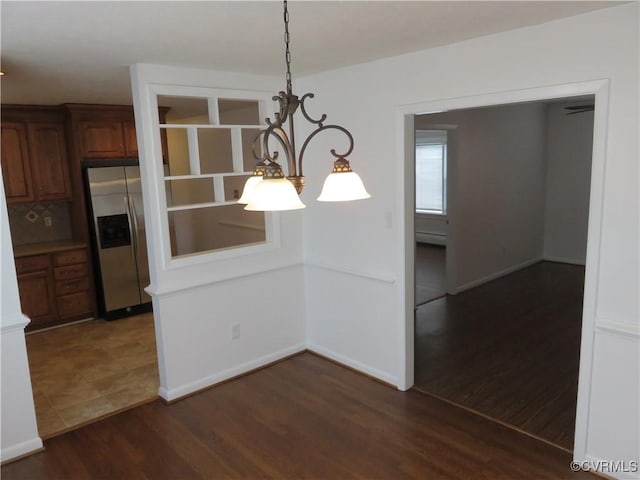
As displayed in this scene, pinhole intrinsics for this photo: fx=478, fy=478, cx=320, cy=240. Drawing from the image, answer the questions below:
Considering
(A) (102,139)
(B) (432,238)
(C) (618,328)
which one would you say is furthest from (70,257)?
(B) (432,238)

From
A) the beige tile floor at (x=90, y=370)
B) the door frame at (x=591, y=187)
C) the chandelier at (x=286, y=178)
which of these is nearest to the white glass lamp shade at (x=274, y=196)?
the chandelier at (x=286, y=178)

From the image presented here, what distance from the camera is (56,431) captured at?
3.18m

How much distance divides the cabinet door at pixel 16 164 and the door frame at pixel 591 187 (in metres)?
3.95

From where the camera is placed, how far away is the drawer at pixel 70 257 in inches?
199

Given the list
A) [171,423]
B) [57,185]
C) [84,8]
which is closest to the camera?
[84,8]

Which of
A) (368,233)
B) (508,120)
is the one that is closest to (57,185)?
(368,233)

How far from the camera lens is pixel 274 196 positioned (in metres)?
1.60

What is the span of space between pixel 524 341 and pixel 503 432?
5.30 feet

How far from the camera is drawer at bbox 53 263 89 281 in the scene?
199 inches

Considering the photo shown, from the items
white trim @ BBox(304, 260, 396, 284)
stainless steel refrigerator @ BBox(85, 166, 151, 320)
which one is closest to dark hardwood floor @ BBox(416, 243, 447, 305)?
white trim @ BBox(304, 260, 396, 284)

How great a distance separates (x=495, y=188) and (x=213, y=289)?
430cm

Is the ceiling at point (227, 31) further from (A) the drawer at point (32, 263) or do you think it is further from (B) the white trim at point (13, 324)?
(A) the drawer at point (32, 263)

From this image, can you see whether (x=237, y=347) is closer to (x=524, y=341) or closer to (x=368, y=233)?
(x=368, y=233)

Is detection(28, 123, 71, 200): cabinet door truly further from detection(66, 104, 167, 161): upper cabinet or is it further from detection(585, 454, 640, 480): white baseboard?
detection(585, 454, 640, 480): white baseboard
